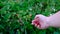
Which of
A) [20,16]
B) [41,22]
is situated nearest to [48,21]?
[41,22]

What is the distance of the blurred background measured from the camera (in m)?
3.48

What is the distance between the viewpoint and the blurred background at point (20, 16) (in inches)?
137

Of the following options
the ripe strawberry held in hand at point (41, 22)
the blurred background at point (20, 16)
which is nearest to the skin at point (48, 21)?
the ripe strawberry held in hand at point (41, 22)

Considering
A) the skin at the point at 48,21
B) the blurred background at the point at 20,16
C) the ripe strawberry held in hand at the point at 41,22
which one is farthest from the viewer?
the blurred background at the point at 20,16

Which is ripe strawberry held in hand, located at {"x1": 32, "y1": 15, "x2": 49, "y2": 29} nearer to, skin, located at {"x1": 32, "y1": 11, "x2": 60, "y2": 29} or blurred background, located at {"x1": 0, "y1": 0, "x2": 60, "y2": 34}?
skin, located at {"x1": 32, "y1": 11, "x2": 60, "y2": 29}

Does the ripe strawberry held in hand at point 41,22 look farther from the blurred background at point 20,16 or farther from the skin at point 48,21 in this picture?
the blurred background at point 20,16

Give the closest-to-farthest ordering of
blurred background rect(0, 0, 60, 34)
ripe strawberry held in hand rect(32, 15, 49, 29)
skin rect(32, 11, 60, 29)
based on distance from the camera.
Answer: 1. skin rect(32, 11, 60, 29)
2. ripe strawberry held in hand rect(32, 15, 49, 29)
3. blurred background rect(0, 0, 60, 34)

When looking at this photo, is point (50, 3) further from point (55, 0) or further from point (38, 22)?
point (38, 22)

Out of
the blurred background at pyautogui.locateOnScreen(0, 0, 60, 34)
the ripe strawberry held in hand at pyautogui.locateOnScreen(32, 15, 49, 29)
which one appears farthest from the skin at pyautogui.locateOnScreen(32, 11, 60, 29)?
the blurred background at pyautogui.locateOnScreen(0, 0, 60, 34)

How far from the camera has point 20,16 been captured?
351 cm

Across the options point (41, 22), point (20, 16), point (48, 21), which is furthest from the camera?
point (20, 16)

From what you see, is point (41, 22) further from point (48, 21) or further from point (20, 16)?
point (20, 16)

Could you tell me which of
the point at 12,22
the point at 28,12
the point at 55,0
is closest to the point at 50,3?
the point at 55,0

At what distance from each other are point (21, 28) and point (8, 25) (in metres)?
0.18
